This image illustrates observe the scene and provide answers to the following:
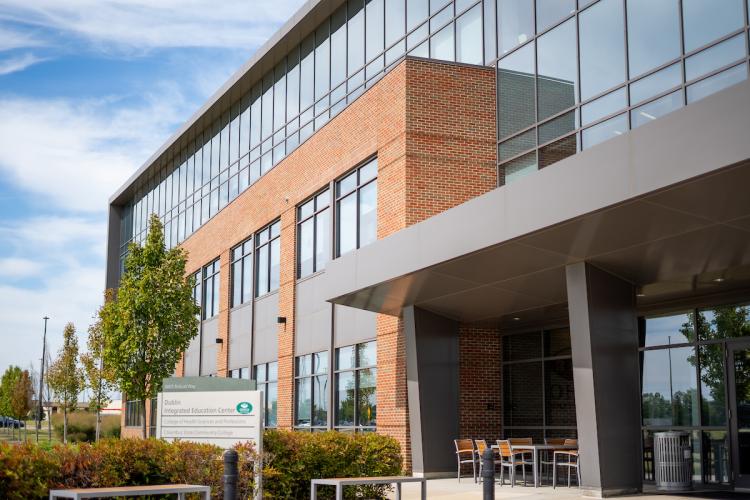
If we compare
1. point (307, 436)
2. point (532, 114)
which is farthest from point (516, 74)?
point (307, 436)

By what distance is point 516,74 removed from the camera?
2283 cm

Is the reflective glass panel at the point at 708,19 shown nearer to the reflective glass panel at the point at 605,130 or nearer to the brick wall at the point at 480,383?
the reflective glass panel at the point at 605,130

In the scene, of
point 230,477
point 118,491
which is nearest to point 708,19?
point 230,477

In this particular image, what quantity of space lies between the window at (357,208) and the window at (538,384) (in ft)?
14.8

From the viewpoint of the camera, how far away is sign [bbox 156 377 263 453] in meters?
13.9

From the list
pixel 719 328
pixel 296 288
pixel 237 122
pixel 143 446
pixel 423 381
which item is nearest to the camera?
pixel 143 446

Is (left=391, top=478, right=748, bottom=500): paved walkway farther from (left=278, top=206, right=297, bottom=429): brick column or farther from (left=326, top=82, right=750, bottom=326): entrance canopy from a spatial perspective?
(left=278, top=206, right=297, bottom=429): brick column

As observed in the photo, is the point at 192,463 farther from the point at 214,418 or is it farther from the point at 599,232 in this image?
the point at 599,232

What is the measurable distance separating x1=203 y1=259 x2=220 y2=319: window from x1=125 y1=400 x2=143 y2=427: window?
11987 mm

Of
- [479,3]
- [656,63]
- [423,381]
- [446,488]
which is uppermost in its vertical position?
[479,3]

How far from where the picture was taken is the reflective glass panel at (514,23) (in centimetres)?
2228

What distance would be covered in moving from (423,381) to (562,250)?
270 inches

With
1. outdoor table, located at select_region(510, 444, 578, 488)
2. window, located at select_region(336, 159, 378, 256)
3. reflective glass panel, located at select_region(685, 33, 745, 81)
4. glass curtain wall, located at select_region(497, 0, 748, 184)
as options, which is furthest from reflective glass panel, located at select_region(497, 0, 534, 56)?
outdoor table, located at select_region(510, 444, 578, 488)

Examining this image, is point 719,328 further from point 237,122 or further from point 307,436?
point 237,122
